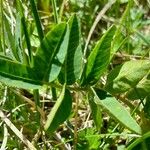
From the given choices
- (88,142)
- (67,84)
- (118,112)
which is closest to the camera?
(118,112)

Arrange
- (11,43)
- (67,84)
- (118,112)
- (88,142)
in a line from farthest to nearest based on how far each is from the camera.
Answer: (88,142) < (11,43) < (67,84) < (118,112)

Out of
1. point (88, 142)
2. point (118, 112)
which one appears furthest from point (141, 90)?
point (88, 142)

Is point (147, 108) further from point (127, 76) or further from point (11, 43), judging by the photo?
point (11, 43)

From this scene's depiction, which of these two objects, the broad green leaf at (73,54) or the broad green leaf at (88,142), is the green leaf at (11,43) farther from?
the broad green leaf at (88,142)

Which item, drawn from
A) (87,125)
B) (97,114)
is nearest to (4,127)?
(87,125)

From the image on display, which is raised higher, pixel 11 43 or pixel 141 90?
pixel 11 43

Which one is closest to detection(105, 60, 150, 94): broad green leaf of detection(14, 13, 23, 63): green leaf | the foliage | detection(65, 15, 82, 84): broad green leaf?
the foliage

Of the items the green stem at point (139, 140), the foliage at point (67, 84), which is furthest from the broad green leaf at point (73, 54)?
the green stem at point (139, 140)

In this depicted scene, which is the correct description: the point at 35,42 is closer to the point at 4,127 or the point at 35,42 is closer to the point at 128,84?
the point at 4,127
